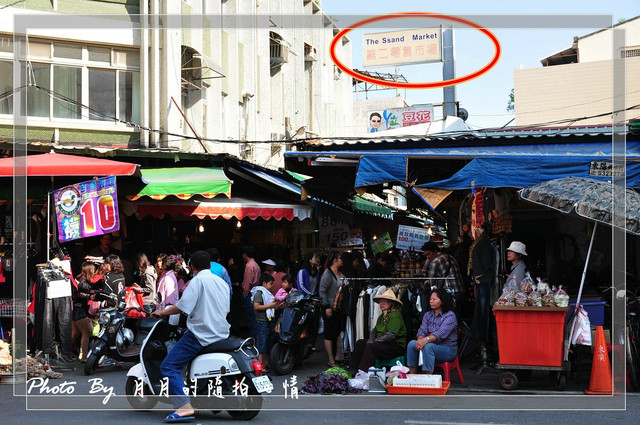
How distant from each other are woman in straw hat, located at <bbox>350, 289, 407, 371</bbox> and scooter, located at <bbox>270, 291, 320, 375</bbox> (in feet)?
3.97

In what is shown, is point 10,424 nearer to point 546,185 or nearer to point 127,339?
point 127,339

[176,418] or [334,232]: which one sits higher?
[334,232]

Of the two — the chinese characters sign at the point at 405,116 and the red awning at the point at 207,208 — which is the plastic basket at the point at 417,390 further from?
the chinese characters sign at the point at 405,116

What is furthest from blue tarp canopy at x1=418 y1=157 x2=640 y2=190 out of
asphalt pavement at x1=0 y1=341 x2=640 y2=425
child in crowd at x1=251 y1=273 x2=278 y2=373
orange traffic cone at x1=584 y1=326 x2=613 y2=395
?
child in crowd at x1=251 y1=273 x2=278 y2=373

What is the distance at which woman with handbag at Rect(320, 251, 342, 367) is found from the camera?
13125 mm

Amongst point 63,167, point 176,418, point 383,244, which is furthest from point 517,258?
point 63,167

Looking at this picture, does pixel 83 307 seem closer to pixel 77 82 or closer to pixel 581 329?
pixel 77 82

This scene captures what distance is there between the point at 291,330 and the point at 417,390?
97.5 inches

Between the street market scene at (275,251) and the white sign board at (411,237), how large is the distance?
0.06 meters

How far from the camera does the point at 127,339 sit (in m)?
11.5

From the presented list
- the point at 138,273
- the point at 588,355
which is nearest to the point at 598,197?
the point at 588,355

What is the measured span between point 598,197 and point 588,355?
2.90 meters

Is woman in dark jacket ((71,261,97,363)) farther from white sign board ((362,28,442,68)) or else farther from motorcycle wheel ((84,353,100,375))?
white sign board ((362,28,442,68))

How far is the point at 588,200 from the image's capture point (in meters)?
10.3
